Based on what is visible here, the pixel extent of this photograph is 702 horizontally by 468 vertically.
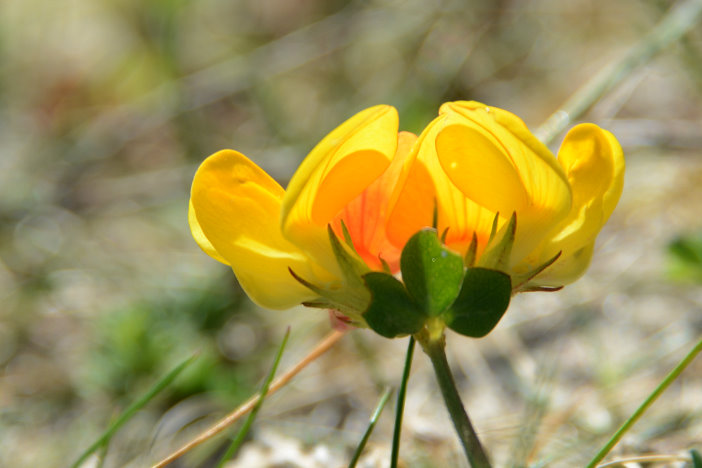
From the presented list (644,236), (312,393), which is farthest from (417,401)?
(644,236)

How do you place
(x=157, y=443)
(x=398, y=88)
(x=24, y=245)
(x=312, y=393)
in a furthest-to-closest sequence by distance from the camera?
(x=398, y=88)
(x=24, y=245)
(x=312, y=393)
(x=157, y=443)

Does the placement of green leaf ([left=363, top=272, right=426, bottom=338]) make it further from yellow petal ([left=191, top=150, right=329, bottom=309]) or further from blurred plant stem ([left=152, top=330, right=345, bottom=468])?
blurred plant stem ([left=152, top=330, right=345, bottom=468])

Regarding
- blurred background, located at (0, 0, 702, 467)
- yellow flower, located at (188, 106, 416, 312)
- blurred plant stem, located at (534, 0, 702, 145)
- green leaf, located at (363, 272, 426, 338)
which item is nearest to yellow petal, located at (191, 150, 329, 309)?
yellow flower, located at (188, 106, 416, 312)

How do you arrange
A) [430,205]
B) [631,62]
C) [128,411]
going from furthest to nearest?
1. [631,62]
2. [128,411]
3. [430,205]

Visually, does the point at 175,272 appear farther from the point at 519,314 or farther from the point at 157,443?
the point at 519,314

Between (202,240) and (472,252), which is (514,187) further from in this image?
(202,240)

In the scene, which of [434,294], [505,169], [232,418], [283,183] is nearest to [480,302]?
[434,294]
